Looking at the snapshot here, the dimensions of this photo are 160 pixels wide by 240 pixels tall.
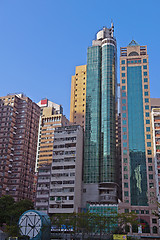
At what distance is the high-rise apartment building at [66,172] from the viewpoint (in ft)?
348

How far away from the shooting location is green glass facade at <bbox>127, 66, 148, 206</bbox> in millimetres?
106938

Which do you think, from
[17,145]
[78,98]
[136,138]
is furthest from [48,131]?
[136,138]

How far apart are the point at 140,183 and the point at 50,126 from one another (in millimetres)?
64511

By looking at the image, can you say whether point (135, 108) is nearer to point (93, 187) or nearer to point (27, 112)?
point (93, 187)

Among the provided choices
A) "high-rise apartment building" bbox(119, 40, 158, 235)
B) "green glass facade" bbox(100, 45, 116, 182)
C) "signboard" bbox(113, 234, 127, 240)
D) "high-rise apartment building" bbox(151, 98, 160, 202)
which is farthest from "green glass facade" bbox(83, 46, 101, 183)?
"signboard" bbox(113, 234, 127, 240)

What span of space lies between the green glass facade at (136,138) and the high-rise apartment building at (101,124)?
8874 millimetres

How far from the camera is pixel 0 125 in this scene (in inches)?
5157

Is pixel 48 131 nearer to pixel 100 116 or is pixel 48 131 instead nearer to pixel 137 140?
pixel 100 116

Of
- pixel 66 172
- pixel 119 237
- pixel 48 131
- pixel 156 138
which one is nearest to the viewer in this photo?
pixel 119 237

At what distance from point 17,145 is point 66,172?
2925 cm

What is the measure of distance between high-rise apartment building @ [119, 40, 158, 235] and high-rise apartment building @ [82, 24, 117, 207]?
670cm

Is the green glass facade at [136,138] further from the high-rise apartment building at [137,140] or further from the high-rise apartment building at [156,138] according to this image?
the high-rise apartment building at [156,138]

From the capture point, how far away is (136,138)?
114938 mm

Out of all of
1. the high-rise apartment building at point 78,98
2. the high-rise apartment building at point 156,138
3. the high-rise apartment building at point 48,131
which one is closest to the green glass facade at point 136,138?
the high-rise apartment building at point 156,138
